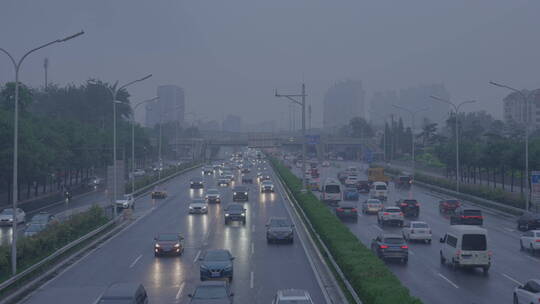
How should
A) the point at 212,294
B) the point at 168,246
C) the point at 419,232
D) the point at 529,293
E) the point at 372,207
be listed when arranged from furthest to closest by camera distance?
the point at 372,207 → the point at 419,232 → the point at 168,246 → the point at 529,293 → the point at 212,294

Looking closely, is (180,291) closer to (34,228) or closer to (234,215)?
(34,228)

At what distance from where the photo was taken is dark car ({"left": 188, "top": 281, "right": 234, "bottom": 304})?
1591cm

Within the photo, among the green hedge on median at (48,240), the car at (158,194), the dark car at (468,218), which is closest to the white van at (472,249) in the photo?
the dark car at (468,218)

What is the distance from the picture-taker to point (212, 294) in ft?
53.2

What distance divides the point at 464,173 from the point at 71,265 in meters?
76.2

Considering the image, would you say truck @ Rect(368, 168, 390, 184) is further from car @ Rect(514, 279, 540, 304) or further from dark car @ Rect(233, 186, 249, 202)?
car @ Rect(514, 279, 540, 304)

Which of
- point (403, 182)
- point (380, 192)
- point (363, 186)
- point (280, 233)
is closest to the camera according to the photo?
point (280, 233)

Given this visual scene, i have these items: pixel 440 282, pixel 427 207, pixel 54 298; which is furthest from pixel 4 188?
pixel 440 282

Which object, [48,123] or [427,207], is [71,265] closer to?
[427,207]

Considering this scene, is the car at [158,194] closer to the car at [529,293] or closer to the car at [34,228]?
the car at [34,228]

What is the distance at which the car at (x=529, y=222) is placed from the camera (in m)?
37.9

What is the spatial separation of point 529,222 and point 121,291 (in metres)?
30.6

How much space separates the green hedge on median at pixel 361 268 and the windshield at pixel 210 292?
404 cm

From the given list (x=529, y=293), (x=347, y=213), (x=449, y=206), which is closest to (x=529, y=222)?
(x=449, y=206)
